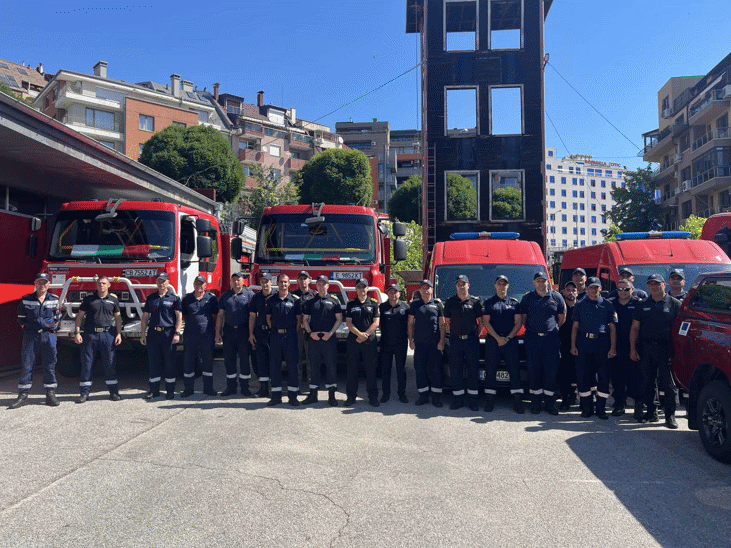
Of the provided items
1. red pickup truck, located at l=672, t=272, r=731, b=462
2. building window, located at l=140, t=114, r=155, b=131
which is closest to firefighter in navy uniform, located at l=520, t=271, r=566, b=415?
red pickup truck, located at l=672, t=272, r=731, b=462

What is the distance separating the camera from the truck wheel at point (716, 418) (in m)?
5.77

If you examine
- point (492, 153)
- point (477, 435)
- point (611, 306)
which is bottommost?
point (477, 435)

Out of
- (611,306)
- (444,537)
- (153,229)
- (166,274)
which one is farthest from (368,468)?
(153,229)

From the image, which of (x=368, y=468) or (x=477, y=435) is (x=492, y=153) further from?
(x=368, y=468)

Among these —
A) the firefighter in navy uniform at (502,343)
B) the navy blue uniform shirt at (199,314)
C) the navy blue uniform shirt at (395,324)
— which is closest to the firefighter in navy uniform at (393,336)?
the navy blue uniform shirt at (395,324)

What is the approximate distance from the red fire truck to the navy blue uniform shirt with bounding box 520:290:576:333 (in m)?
5.31

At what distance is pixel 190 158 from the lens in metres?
42.2

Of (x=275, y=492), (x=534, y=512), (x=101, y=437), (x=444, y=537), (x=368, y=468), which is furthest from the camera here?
(x=101, y=437)

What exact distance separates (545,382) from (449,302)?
5.32ft

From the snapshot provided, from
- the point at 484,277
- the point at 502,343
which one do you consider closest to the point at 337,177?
the point at 484,277

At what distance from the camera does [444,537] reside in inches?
162

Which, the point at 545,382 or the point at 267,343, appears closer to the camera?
the point at 545,382

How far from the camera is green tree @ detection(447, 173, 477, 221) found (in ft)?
67.5

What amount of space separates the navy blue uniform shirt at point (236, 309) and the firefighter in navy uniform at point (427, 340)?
93.4 inches
